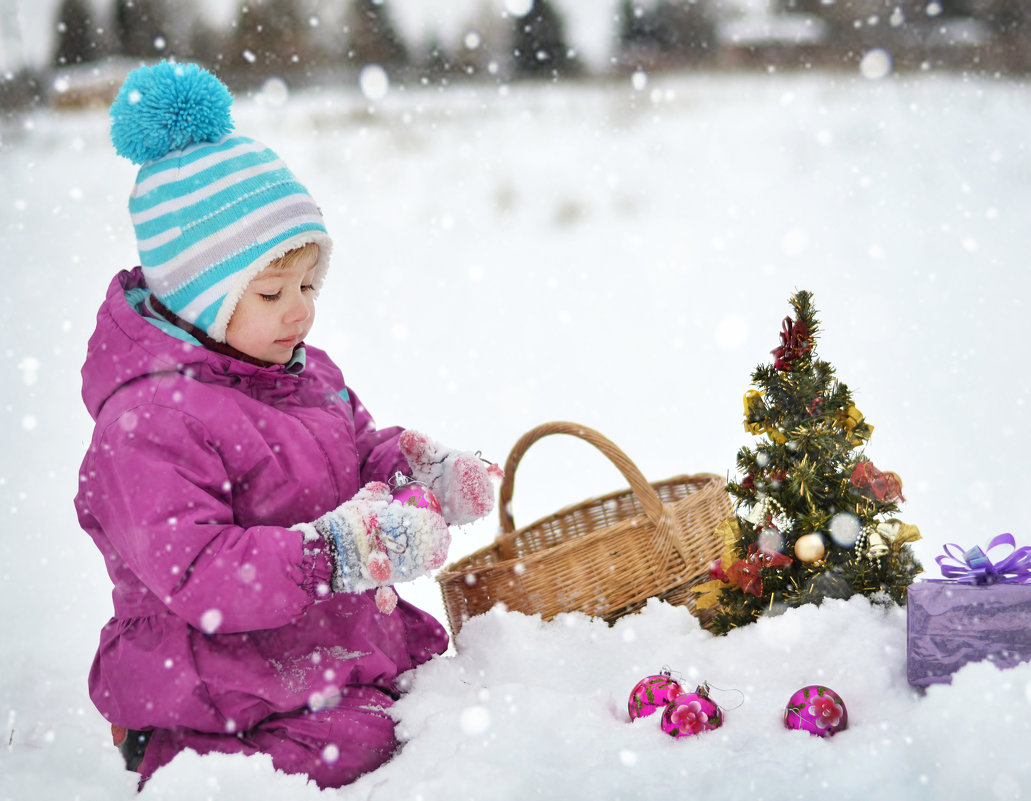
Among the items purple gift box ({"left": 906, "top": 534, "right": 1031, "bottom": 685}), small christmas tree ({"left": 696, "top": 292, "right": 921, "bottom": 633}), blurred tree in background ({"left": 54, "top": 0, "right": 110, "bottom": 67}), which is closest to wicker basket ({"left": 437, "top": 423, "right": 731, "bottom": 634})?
small christmas tree ({"left": 696, "top": 292, "right": 921, "bottom": 633})

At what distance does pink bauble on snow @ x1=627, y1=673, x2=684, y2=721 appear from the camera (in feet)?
4.79

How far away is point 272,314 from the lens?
153 cm

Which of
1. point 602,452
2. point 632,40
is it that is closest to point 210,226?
point 602,452

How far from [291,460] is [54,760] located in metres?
0.74

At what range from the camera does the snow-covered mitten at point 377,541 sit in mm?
1388

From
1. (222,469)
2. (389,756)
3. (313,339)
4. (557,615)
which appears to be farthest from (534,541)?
(313,339)

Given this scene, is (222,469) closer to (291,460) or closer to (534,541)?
(291,460)

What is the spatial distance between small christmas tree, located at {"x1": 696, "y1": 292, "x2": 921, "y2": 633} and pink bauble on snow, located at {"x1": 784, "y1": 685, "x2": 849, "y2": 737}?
28 cm

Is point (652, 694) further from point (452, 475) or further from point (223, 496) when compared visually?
point (223, 496)

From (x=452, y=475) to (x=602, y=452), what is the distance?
0.36 metres

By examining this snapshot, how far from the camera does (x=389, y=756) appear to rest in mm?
1529

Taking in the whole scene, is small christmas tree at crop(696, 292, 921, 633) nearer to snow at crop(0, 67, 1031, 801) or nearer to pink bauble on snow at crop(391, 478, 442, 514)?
snow at crop(0, 67, 1031, 801)

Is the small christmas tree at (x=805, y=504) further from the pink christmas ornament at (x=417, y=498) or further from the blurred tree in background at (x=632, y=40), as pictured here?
the blurred tree in background at (x=632, y=40)

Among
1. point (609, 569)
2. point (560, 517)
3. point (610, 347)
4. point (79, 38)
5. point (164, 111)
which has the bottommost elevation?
point (610, 347)
